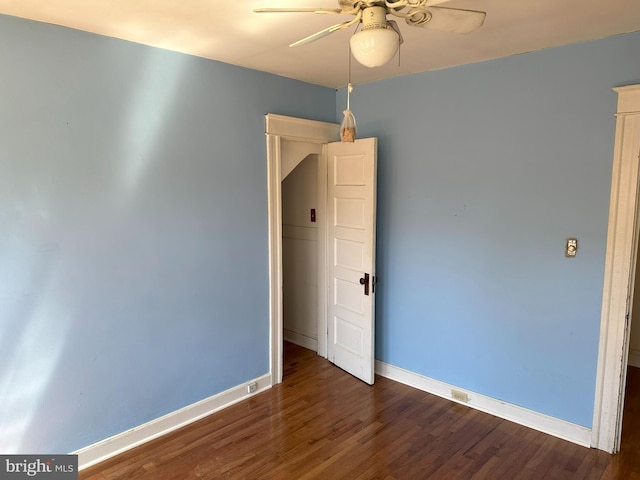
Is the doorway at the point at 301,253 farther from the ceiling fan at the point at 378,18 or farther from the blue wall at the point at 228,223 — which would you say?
the ceiling fan at the point at 378,18

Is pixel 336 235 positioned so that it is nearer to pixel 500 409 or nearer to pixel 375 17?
pixel 500 409

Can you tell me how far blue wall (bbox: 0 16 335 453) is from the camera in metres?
2.26

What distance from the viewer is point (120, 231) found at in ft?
8.50

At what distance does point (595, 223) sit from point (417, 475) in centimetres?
183

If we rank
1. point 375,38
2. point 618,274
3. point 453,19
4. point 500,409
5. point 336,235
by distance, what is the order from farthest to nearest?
point 336,235 < point 500,409 < point 618,274 < point 453,19 < point 375,38

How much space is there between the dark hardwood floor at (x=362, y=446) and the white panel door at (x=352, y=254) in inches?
16.9

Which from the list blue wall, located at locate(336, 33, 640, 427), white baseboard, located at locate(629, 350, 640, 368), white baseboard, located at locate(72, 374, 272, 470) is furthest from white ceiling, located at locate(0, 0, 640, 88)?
white baseboard, located at locate(629, 350, 640, 368)

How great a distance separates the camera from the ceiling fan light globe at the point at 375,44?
56.8 inches

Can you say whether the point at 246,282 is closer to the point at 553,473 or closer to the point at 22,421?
the point at 22,421

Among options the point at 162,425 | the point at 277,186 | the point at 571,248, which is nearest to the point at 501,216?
the point at 571,248

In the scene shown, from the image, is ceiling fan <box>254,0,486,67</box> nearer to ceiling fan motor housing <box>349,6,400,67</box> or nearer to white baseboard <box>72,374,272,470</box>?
ceiling fan motor housing <box>349,6,400,67</box>

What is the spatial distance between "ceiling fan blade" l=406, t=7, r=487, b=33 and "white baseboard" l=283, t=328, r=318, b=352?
10.9 feet

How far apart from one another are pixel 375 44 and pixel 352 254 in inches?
93.3

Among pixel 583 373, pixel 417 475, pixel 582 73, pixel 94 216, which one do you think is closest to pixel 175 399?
pixel 94 216
